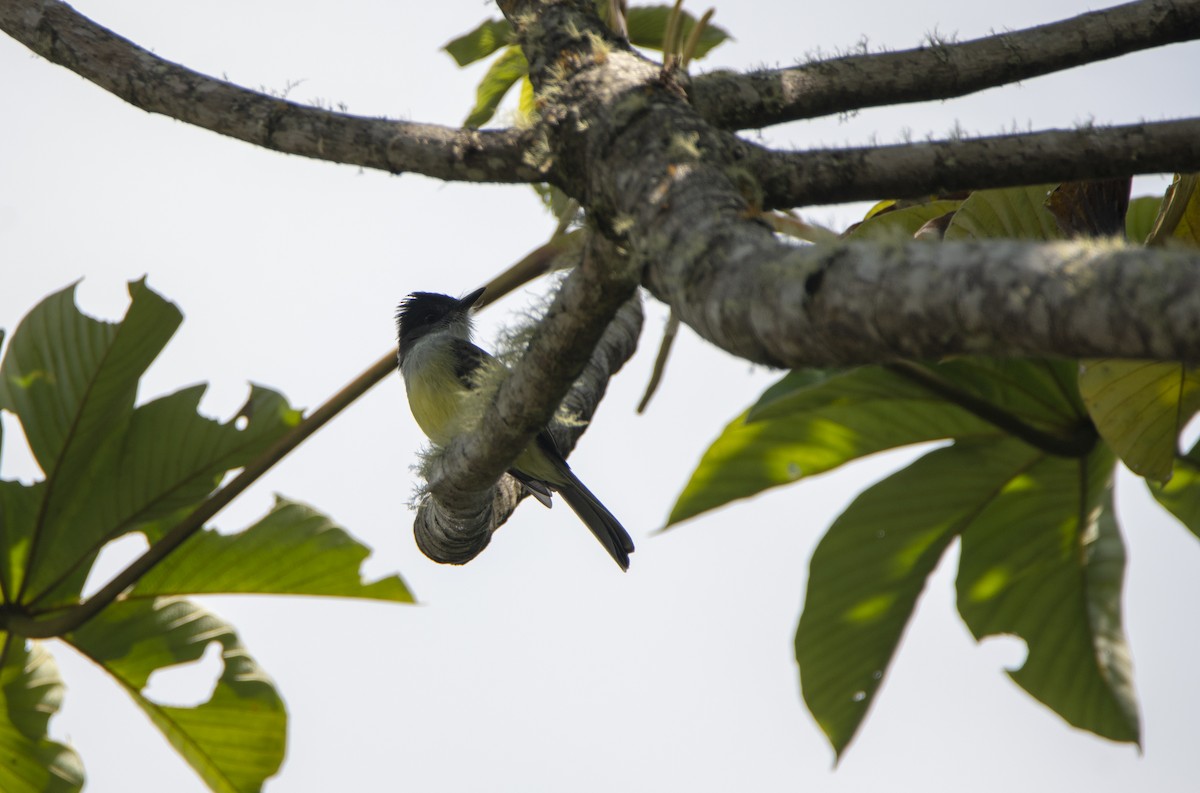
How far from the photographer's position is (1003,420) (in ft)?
8.83

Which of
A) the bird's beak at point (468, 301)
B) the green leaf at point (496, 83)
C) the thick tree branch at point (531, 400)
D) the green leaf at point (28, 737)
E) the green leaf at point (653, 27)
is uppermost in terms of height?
the green leaf at point (653, 27)

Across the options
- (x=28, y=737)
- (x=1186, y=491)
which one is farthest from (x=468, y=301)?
(x=1186, y=491)

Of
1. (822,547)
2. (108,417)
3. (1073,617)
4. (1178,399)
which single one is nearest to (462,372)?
(108,417)

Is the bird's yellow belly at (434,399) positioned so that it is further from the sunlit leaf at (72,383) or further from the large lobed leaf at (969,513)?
the large lobed leaf at (969,513)

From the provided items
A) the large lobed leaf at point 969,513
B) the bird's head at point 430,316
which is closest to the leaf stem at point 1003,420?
the large lobed leaf at point 969,513

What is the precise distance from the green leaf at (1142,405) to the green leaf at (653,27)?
223 cm

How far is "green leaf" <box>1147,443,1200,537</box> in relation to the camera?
281cm

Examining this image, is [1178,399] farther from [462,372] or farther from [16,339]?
[16,339]

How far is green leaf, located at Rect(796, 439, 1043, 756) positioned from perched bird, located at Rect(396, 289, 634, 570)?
94cm

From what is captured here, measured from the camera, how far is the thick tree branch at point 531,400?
1.72 m

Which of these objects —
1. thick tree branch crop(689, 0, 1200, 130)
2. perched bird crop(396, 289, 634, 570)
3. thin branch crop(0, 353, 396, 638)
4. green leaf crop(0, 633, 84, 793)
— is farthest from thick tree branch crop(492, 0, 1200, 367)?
green leaf crop(0, 633, 84, 793)

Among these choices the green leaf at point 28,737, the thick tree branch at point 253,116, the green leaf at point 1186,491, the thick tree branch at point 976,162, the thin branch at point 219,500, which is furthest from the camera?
the green leaf at point 28,737

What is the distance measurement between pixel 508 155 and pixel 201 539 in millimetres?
2280

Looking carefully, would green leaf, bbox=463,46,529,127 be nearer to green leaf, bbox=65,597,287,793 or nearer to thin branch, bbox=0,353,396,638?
thin branch, bbox=0,353,396,638
